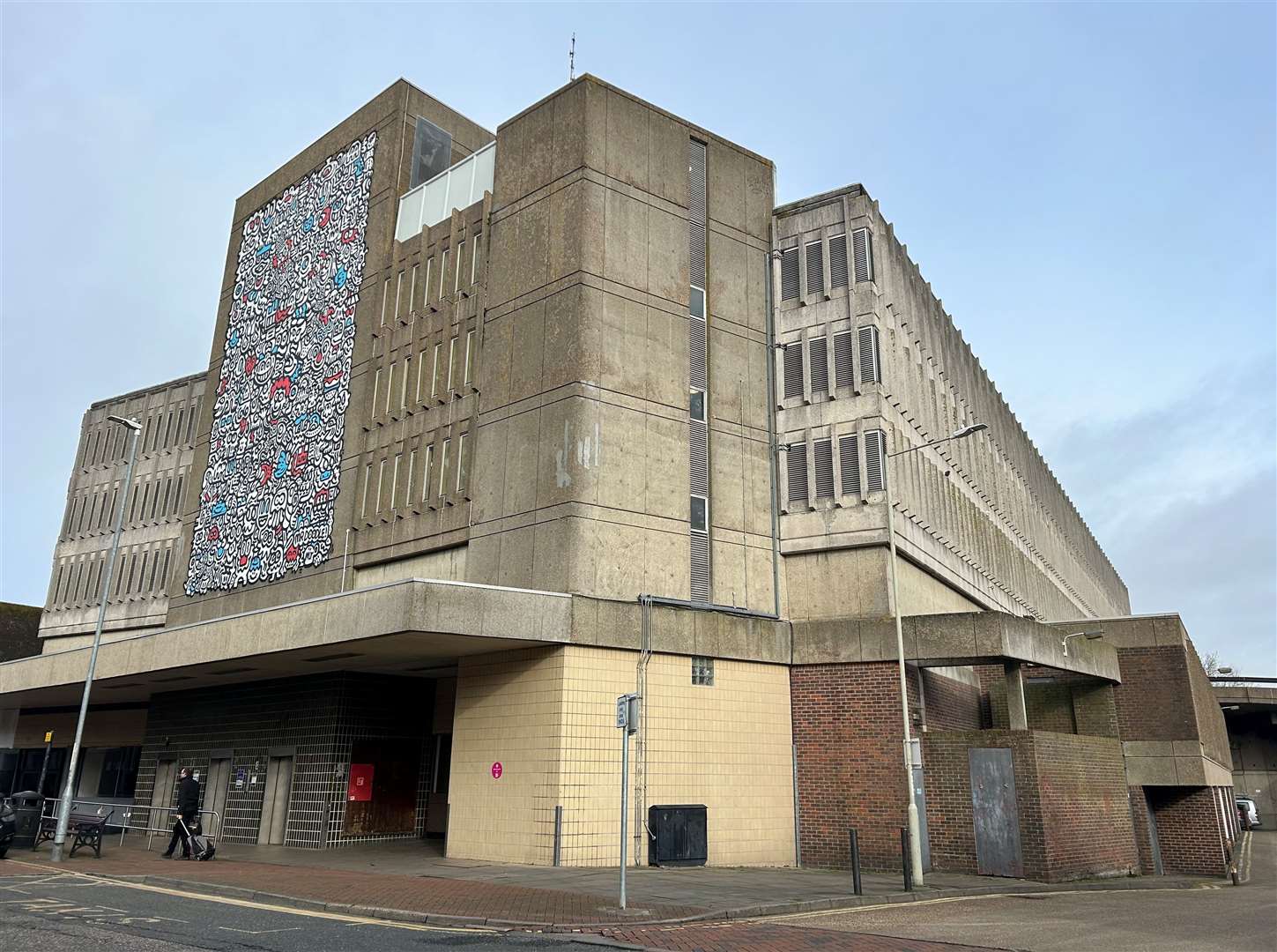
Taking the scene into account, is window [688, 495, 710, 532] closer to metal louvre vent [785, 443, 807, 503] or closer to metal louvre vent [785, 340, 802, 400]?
metal louvre vent [785, 443, 807, 503]

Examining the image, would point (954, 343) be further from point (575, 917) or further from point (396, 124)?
point (575, 917)

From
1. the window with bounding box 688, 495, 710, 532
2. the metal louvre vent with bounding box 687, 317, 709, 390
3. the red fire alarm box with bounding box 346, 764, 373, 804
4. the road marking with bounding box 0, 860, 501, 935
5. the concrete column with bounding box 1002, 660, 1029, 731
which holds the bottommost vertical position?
the road marking with bounding box 0, 860, 501, 935

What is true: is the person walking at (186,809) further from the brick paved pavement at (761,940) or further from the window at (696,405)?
the window at (696,405)

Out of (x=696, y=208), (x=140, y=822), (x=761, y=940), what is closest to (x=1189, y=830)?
(x=761, y=940)

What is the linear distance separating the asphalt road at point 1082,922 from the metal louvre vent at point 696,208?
56.1 ft

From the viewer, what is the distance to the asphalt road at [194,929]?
10211mm

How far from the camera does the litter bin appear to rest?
21.8 meters

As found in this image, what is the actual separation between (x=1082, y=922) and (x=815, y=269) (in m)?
18.9

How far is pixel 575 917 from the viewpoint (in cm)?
1299

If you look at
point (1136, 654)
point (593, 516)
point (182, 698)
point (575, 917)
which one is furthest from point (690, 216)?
point (182, 698)

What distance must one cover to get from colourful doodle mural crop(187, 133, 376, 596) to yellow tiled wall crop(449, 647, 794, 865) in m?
10.3

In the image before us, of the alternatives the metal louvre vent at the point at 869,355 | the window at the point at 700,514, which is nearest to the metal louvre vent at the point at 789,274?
the metal louvre vent at the point at 869,355

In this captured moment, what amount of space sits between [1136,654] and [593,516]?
1652cm

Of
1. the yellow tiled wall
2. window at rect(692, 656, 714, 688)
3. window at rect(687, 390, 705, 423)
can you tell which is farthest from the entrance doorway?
window at rect(687, 390, 705, 423)
